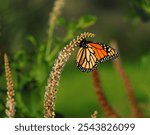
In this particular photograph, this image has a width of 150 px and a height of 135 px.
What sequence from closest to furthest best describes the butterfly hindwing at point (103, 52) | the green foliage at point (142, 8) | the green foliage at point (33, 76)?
the butterfly hindwing at point (103, 52)
the green foliage at point (33, 76)
the green foliage at point (142, 8)

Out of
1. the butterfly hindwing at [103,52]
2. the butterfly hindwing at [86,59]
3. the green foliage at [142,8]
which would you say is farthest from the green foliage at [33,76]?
the butterfly hindwing at [103,52]

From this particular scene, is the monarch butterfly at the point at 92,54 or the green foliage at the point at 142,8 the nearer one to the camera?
the monarch butterfly at the point at 92,54

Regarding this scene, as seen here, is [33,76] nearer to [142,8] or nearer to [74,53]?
[142,8]

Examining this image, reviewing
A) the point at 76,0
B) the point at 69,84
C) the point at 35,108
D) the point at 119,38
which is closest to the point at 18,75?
the point at 35,108

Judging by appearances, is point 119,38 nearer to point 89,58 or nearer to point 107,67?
point 107,67

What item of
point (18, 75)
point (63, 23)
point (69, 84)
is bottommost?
point (69, 84)

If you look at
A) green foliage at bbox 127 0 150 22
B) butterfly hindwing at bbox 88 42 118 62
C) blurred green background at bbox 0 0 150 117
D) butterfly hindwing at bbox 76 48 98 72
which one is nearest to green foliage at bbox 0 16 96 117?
blurred green background at bbox 0 0 150 117

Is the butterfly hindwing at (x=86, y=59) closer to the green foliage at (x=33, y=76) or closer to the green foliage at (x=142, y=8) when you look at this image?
the green foliage at (x=33, y=76)
